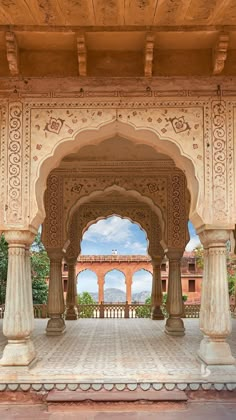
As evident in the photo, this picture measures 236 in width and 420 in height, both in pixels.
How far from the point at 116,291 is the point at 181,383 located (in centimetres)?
8964

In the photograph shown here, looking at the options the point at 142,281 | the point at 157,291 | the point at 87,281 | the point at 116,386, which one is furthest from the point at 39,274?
the point at 87,281

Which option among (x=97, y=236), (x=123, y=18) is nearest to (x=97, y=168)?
(x=123, y=18)

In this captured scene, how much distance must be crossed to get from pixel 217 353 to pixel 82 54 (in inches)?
169

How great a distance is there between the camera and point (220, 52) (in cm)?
623

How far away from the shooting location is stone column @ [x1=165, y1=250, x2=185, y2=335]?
1059 centimetres

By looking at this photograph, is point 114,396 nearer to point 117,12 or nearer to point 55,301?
point 117,12

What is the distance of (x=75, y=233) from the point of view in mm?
14453

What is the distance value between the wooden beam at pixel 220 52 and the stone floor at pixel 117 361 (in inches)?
156

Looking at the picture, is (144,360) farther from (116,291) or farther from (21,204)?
(116,291)

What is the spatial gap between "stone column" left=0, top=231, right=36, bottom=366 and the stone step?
2.30ft

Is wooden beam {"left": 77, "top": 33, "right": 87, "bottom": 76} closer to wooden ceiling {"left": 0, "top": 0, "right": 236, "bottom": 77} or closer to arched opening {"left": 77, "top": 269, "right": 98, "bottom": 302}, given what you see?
wooden ceiling {"left": 0, "top": 0, "right": 236, "bottom": 77}

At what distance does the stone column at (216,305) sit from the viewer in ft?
20.7

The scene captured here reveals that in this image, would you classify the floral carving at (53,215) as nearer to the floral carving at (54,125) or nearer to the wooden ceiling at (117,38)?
the floral carving at (54,125)

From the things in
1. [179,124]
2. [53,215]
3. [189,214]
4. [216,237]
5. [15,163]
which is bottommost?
[216,237]
